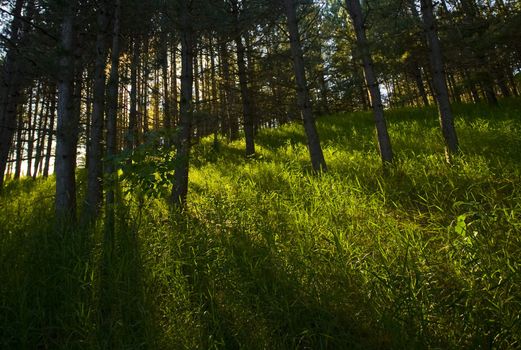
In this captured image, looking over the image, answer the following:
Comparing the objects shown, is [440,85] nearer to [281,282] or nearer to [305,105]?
[305,105]

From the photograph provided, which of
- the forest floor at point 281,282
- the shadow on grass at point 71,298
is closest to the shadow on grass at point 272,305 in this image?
the forest floor at point 281,282

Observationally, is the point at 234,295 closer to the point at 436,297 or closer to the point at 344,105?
the point at 436,297

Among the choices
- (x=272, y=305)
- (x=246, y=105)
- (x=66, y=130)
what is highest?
(x=246, y=105)

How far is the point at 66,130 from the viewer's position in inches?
212

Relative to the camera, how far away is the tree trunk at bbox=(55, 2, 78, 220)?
5.46m

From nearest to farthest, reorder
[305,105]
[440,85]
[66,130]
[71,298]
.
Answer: [71,298]
[66,130]
[440,85]
[305,105]

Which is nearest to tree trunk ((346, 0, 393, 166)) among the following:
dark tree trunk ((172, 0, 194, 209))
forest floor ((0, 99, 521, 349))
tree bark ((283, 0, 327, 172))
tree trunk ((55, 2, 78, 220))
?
tree bark ((283, 0, 327, 172))

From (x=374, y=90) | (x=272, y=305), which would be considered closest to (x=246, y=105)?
(x=374, y=90)

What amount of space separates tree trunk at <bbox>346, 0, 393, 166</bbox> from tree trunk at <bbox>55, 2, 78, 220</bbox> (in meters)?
5.83

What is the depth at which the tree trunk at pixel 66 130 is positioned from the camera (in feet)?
17.9

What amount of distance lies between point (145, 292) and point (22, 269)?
1491mm

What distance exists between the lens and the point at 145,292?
279 cm

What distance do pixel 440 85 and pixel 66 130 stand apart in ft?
23.3

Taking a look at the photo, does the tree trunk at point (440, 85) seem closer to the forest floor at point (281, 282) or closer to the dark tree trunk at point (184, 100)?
the forest floor at point (281, 282)
